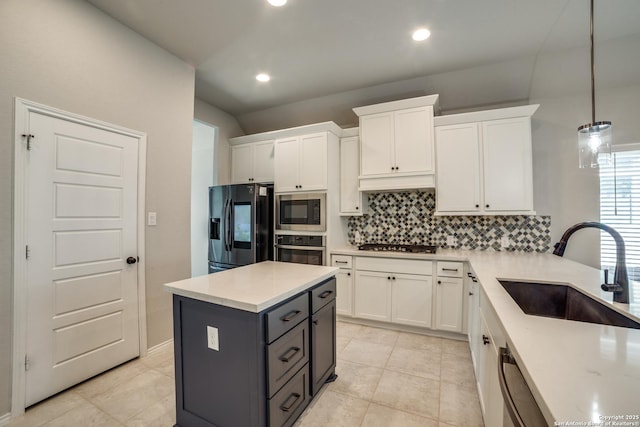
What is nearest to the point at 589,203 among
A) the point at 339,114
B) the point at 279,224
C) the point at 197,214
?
the point at 339,114

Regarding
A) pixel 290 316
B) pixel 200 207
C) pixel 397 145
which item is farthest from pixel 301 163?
pixel 200 207

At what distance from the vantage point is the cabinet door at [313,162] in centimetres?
336

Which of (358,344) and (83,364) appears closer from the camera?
(83,364)

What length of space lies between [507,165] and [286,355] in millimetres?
2808

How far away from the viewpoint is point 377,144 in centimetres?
326

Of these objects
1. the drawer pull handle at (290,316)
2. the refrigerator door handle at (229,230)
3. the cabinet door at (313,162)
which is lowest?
the drawer pull handle at (290,316)

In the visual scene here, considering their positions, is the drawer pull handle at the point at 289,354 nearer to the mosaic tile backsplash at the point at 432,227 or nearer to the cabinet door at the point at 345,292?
the cabinet door at the point at 345,292

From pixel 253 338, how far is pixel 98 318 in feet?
5.61

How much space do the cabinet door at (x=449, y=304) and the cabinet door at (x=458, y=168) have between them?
80 cm

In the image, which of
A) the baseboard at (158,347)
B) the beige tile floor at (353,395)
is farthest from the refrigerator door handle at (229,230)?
the beige tile floor at (353,395)

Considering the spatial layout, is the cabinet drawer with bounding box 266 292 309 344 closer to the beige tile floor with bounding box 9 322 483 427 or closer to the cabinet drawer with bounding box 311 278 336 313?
→ the cabinet drawer with bounding box 311 278 336 313

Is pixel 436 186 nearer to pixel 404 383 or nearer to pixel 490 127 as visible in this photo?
pixel 490 127

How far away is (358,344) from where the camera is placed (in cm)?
277

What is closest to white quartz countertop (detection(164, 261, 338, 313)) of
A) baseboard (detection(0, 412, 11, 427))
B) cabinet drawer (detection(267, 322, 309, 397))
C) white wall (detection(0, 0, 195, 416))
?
cabinet drawer (detection(267, 322, 309, 397))
